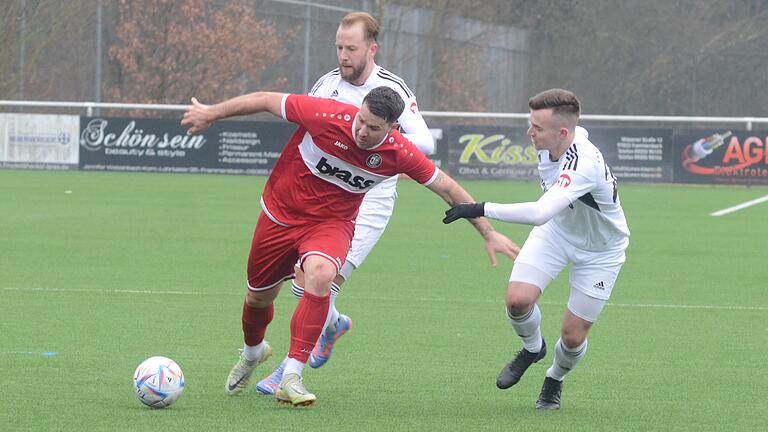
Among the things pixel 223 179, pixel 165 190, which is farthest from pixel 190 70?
pixel 165 190

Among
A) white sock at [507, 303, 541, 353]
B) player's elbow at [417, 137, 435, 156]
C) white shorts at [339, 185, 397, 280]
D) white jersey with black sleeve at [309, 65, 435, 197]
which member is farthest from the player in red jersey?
white shorts at [339, 185, 397, 280]

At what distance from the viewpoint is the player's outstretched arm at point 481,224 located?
689 cm

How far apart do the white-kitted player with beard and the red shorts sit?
730 mm

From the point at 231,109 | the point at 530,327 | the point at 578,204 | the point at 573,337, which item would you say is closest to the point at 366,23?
the point at 231,109

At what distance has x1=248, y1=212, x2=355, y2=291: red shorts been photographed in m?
6.93

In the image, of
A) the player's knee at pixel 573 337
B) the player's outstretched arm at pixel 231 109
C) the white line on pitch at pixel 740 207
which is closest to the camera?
the player's outstretched arm at pixel 231 109

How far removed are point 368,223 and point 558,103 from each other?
2.04 meters

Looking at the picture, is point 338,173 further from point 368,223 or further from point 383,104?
point 368,223

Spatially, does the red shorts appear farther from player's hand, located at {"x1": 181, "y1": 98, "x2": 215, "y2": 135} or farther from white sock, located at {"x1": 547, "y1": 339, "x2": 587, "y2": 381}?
white sock, located at {"x1": 547, "y1": 339, "x2": 587, "y2": 381}

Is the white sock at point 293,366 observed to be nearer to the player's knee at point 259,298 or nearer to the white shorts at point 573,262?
the player's knee at point 259,298

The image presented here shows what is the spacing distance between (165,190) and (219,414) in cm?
1830

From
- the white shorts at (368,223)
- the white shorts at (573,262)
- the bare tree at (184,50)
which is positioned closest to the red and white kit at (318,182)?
the white shorts at (573,262)

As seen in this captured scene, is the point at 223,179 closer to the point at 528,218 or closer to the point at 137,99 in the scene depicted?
the point at 137,99

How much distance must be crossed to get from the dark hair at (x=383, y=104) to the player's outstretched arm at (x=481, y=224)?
1.59 ft
